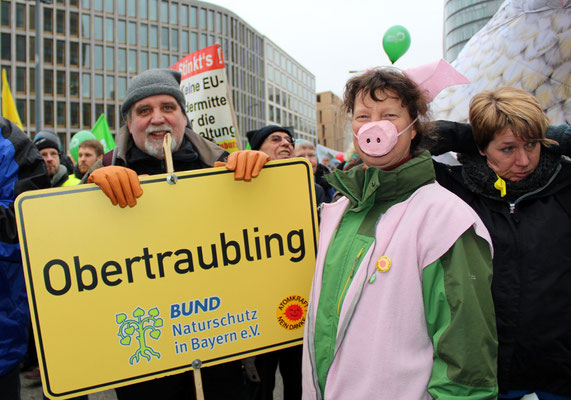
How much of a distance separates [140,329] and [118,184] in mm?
519

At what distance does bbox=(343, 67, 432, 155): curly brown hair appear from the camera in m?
1.31

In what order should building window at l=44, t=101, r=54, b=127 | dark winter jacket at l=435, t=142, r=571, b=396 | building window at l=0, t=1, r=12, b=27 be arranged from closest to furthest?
dark winter jacket at l=435, t=142, r=571, b=396, building window at l=0, t=1, r=12, b=27, building window at l=44, t=101, r=54, b=127

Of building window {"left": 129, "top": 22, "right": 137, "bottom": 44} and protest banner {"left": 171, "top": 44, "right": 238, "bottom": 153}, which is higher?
building window {"left": 129, "top": 22, "right": 137, "bottom": 44}

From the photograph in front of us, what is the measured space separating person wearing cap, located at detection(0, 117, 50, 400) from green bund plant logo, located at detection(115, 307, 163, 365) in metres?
0.59

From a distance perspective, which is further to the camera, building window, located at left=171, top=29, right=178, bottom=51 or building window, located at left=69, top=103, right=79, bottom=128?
building window, located at left=171, top=29, right=178, bottom=51

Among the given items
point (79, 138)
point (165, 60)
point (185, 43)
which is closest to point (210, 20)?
point (185, 43)

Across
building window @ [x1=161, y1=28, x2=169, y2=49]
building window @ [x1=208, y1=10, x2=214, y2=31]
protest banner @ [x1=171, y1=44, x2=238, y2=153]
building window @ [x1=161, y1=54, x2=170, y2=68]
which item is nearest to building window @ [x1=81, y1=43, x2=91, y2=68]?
building window @ [x1=161, y1=54, x2=170, y2=68]

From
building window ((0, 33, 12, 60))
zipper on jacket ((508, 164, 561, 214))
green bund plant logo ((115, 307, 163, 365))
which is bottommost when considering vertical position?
green bund plant logo ((115, 307, 163, 365))

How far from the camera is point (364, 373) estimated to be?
1.15 m

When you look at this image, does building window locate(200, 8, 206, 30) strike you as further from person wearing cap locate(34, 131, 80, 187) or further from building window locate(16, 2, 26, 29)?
person wearing cap locate(34, 131, 80, 187)

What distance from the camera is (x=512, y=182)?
1.51 meters

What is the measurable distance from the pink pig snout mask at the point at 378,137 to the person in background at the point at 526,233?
20.1 inches

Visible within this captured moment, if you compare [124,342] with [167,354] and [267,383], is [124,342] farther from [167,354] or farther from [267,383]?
[267,383]

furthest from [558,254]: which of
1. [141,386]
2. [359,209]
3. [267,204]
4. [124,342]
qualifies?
[141,386]
